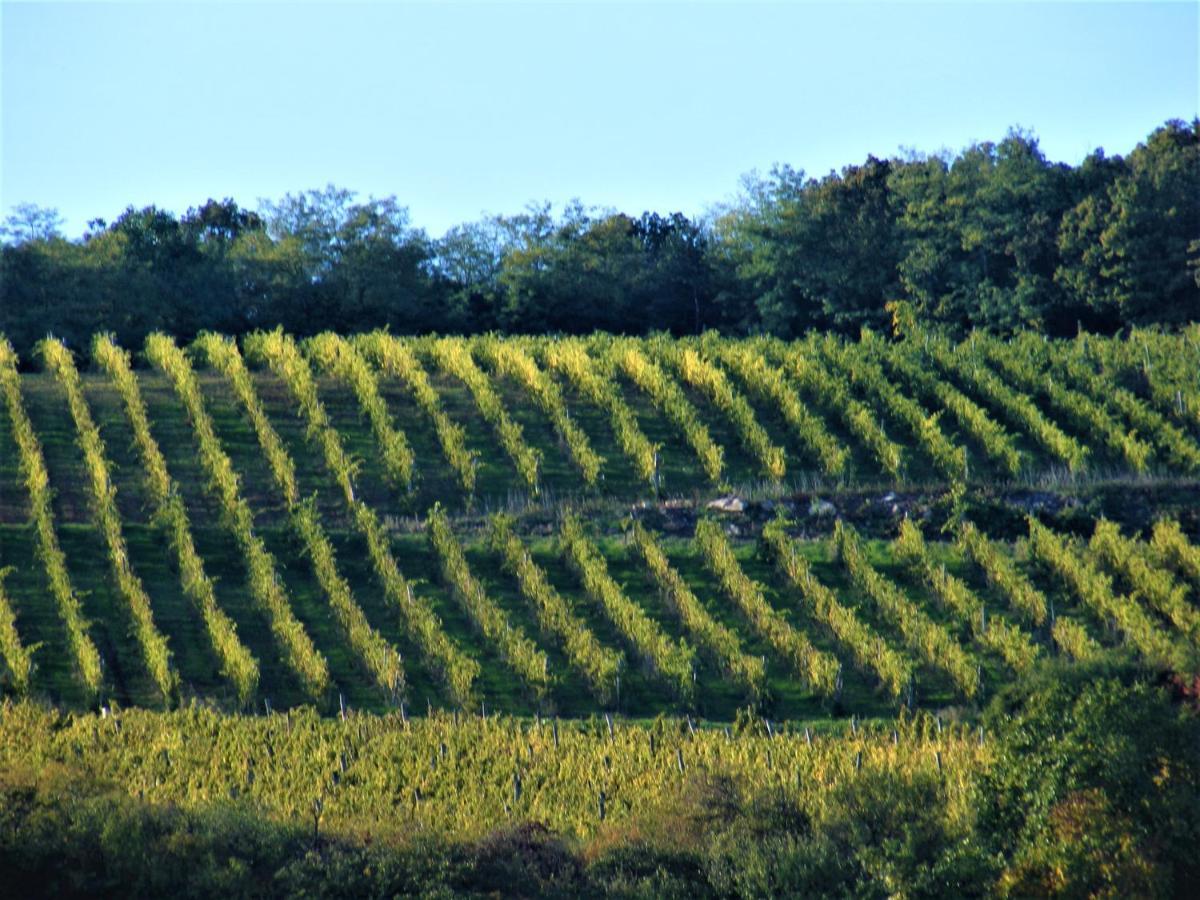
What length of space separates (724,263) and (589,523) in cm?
2639

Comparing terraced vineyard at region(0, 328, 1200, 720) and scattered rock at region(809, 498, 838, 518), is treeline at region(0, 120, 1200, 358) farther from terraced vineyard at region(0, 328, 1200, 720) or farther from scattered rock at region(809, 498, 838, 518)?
scattered rock at region(809, 498, 838, 518)

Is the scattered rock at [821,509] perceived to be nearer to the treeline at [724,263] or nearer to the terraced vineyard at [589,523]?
the terraced vineyard at [589,523]

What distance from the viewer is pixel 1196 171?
5300 cm

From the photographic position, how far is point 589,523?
1356 inches

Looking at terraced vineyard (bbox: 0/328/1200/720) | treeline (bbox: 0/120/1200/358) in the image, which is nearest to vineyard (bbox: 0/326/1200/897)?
terraced vineyard (bbox: 0/328/1200/720)

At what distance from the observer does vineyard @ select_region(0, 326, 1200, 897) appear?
84.6 ft

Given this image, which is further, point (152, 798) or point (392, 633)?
point (392, 633)

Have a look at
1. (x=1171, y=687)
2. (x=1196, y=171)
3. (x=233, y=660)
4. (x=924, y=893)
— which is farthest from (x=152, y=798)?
(x=1196, y=171)

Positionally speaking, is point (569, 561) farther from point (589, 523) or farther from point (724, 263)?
point (724, 263)

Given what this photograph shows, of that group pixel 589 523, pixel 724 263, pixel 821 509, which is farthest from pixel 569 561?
pixel 724 263

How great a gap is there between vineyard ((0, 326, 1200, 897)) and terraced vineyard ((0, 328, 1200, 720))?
83 mm

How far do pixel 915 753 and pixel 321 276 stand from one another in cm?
3481

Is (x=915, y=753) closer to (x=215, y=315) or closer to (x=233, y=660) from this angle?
(x=233, y=660)

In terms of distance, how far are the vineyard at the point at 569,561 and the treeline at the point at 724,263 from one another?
7608 millimetres
